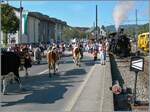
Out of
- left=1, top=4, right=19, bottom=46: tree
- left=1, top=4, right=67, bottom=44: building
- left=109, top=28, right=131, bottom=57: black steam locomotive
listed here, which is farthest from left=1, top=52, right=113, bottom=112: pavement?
left=1, top=4, right=67, bottom=44: building

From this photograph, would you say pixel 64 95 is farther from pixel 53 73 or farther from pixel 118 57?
pixel 118 57

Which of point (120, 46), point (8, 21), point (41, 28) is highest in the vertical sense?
point (8, 21)

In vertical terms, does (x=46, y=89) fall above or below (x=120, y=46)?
below

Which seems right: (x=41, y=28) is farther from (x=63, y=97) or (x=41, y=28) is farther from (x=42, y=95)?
(x=63, y=97)

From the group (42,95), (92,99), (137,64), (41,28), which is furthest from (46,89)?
(41,28)

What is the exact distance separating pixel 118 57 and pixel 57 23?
278 ft

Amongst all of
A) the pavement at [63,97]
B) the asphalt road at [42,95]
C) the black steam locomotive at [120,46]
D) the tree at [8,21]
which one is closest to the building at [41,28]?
the tree at [8,21]

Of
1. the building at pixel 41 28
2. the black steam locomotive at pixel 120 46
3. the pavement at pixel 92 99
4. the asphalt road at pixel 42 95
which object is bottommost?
the asphalt road at pixel 42 95

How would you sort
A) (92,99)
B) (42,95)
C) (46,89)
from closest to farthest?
1. (92,99)
2. (42,95)
3. (46,89)

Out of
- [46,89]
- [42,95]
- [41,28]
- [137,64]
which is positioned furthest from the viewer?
[41,28]

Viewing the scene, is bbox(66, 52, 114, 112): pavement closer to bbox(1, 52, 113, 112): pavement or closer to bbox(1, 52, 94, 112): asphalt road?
bbox(1, 52, 113, 112): pavement

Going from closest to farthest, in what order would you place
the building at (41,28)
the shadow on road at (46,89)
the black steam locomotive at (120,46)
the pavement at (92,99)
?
1. the pavement at (92,99)
2. the shadow on road at (46,89)
3. the black steam locomotive at (120,46)
4. the building at (41,28)

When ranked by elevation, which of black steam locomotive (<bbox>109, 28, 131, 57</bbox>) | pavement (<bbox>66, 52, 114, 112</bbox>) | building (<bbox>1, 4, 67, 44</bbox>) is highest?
building (<bbox>1, 4, 67, 44</bbox>)

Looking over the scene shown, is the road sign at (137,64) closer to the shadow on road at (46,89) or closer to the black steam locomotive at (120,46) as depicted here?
the shadow on road at (46,89)
